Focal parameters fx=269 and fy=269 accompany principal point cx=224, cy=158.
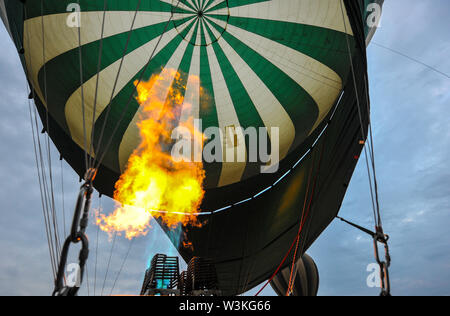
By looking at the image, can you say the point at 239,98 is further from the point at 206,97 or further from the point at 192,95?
the point at 192,95

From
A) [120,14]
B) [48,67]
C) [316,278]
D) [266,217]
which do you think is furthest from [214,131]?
[316,278]

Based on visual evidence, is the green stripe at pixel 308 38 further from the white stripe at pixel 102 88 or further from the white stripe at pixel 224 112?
the white stripe at pixel 102 88

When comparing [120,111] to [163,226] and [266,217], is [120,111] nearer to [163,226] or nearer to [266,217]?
[163,226]

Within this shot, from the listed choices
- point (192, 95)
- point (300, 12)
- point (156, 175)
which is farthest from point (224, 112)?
point (300, 12)

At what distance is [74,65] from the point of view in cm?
591

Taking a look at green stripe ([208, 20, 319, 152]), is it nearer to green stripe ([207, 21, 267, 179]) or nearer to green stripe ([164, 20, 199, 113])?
green stripe ([207, 21, 267, 179])

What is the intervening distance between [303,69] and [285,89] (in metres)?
0.64

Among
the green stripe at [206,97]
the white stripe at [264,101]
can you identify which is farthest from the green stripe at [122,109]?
the white stripe at [264,101]

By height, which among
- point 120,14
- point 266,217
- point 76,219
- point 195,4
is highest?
point 195,4

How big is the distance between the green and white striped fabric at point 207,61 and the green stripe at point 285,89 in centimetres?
2

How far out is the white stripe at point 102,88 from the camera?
6184mm

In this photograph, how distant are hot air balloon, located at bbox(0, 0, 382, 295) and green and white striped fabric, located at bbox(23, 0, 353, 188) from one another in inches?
1.0

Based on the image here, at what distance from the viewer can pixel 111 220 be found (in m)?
8.08
